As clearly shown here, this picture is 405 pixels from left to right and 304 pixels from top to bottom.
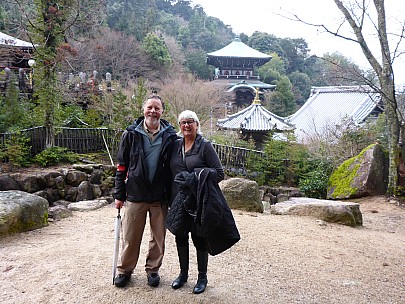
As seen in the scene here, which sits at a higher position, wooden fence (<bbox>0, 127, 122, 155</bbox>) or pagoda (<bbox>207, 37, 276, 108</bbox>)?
pagoda (<bbox>207, 37, 276, 108</bbox>)

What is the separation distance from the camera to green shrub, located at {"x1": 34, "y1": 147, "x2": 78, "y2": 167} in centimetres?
905

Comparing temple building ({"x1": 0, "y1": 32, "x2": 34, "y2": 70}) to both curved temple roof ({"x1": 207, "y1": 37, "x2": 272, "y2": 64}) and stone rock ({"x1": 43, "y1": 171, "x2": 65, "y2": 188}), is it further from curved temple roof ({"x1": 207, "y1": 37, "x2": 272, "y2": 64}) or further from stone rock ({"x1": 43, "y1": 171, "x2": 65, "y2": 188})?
curved temple roof ({"x1": 207, "y1": 37, "x2": 272, "y2": 64})

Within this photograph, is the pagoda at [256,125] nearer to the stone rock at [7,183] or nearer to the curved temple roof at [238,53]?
the stone rock at [7,183]

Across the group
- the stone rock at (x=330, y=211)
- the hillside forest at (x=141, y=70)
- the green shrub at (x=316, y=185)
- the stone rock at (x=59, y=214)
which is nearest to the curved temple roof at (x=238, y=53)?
the hillside forest at (x=141, y=70)

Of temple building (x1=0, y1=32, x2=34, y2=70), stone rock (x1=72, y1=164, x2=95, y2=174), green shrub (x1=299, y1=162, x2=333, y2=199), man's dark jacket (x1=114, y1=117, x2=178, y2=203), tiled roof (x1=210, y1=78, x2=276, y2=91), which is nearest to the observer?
man's dark jacket (x1=114, y1=117, x2=178, y2=203)

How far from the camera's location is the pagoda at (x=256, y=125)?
41.8ft

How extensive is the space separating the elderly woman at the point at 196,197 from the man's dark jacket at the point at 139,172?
8 centimetres

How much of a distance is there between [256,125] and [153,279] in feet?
35.0

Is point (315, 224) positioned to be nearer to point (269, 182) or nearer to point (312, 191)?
point (312, 191)

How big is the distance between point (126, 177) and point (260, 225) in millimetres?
2912

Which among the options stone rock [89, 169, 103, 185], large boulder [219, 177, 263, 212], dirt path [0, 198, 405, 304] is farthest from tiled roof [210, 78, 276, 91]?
dirt path [0, 198, 405, 304]

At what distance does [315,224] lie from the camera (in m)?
5.31

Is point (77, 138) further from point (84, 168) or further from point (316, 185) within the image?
point (316, 185)

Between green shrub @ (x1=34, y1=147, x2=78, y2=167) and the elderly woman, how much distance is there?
7494 millimetres
